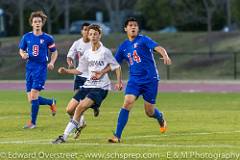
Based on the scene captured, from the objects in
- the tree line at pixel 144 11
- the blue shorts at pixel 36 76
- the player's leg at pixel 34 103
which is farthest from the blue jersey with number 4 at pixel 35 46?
the tree line at pixel 144 11

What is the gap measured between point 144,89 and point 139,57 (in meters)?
0.58

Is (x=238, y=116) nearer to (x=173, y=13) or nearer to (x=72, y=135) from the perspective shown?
(x=72, y=135)

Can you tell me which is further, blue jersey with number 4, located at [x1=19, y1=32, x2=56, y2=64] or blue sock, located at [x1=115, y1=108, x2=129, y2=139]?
blue jersey with number 4, located at [x1=19, y1=32, x2=56, y2=64]

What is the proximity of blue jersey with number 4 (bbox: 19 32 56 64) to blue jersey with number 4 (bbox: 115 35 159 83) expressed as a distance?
10.6 ft

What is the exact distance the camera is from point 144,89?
15266 mm

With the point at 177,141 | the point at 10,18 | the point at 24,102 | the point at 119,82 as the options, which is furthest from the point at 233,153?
the point at 10,18

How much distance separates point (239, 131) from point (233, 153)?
12.8 feet

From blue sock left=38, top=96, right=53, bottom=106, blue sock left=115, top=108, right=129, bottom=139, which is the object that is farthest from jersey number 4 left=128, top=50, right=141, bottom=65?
blue sock left=38, top=96, right=53, bottom=106

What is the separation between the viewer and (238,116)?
67.6 feet

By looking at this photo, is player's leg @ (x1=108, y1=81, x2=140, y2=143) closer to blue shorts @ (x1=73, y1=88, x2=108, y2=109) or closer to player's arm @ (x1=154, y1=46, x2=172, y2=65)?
blue shorts @ (x1=73, y1=88, x2=108, y2=109)

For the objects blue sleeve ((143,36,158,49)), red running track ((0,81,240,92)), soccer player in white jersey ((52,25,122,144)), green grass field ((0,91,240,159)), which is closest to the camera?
green grass field ((0,91,240,159))

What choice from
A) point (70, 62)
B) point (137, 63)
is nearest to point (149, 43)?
point (137, 63)

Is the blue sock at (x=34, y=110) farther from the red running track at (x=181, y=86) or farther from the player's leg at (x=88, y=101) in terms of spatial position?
the red running track at (x=181, y=86)

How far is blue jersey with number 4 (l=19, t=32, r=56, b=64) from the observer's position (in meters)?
18.0
